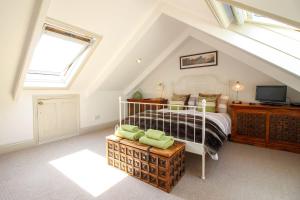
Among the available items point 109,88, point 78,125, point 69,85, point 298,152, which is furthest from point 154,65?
point 298,152

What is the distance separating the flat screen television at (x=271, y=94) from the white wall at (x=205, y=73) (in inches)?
11.4

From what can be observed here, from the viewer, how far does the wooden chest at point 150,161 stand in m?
1.77

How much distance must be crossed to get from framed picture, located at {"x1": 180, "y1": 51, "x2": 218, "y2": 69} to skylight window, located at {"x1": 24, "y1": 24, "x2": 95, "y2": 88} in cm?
241

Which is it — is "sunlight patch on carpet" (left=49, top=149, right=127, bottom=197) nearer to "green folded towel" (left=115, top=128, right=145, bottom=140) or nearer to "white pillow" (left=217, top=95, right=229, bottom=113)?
"green folded towel" (left=115, top=128, right=145, bottom=140)

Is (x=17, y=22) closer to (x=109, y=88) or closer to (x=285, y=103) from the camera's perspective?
(x=109, y=88)

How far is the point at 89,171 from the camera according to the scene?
2.18m

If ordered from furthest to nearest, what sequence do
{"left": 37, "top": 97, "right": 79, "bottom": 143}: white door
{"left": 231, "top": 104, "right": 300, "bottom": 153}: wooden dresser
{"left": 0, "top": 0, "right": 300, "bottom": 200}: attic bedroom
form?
{"left": 37, "top": 97, "right": 79, "bottom": 143}: white door
{"left": 231, "top": 104, "right": 300, "bottom": 153}: wooden dresser
{"left": 0, "top": 0, "right": 300, "bottom": 200}: attic bedroom

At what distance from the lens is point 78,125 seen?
3.88m

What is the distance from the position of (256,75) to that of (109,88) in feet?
11.8

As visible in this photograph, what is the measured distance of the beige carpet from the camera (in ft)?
5.60

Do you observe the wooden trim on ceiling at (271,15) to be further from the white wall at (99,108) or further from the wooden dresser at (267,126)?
the white wall at (99,108)

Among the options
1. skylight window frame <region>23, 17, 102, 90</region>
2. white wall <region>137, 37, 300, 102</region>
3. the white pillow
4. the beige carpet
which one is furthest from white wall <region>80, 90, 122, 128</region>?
the white pillow

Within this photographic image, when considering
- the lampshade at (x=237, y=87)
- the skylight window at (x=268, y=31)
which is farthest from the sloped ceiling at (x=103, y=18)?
the lampshade at (x=237, y=87)

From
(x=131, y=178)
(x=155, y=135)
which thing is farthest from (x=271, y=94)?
(x=131, y=178)
